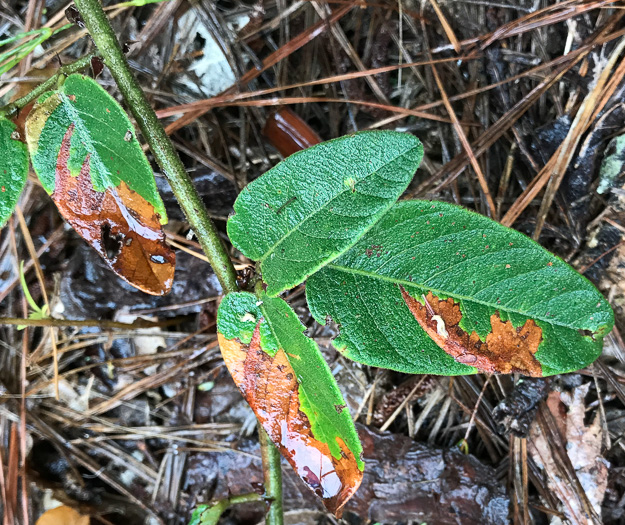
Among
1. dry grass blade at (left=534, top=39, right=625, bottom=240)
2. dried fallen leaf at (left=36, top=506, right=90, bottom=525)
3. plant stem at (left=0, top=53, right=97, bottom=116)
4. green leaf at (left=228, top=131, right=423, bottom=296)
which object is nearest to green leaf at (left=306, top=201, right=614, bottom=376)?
green leaf at (left=228, top=131, right=423, bottom=296)

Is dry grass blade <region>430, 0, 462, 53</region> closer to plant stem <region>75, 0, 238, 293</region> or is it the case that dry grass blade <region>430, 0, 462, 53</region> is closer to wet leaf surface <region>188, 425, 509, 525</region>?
plant stem <region>75, 0, 238, 293</region>

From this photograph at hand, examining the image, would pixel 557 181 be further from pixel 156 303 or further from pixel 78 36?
pixel 78 36

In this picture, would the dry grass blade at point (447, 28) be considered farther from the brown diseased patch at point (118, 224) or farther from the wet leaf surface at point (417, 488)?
the wet leaf surface at point (417, 488)

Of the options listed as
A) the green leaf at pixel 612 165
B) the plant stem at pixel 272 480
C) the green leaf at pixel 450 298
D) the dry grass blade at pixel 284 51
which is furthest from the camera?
the dry grass blade at pixel 284 51

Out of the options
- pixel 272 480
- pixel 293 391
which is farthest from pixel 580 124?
pixel 272 480

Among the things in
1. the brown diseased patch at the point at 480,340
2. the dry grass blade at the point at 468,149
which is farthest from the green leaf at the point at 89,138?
the dry grass blade at the point at 468,149

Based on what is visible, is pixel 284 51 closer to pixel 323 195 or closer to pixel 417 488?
pixel 323 195
